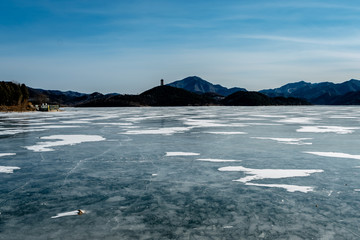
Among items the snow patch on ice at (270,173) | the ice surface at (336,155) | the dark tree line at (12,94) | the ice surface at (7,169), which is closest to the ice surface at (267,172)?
the snow patch on ice at (270,173)

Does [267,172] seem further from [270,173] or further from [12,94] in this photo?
[12,94]

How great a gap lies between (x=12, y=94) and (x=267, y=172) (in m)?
91.2

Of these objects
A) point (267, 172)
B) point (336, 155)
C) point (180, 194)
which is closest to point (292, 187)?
point (267, 172)

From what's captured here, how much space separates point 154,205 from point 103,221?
104 centimetres

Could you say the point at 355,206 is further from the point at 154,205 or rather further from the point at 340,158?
the point at 340,158

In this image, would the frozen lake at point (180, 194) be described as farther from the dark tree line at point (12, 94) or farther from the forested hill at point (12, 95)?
the dark tree line at point (12, 94)

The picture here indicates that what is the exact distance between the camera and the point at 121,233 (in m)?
4.52

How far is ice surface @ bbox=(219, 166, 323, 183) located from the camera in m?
7.87

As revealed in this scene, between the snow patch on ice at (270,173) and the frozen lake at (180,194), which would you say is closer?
the frozen lake at (180,194)

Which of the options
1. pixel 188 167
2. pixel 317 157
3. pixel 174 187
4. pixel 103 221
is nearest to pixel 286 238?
pixel 103 221

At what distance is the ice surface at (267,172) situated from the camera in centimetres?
787

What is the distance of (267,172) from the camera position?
27.6ft

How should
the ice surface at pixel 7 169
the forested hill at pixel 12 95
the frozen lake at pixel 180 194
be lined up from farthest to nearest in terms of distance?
the forested hill at pixel 12 95 → the ice surface at pixel 7 169 → the frozen lake at pixel 180 194

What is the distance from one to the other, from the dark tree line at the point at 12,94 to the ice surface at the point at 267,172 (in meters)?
83.1
